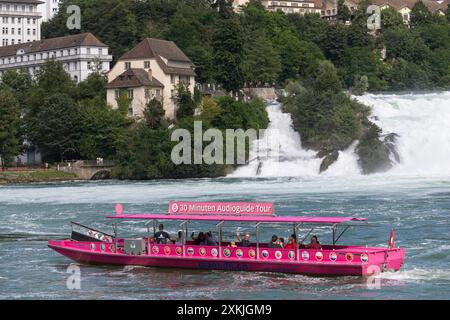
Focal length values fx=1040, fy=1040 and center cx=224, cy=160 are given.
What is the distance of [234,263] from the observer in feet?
130

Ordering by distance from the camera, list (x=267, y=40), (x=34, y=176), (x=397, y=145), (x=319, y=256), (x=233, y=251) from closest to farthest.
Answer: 1. (x=319, y=256)
2. (x=233, y=251)
3. (x=397, y=145)
4. (x=34, y=176)
5. (x=267, y=40)

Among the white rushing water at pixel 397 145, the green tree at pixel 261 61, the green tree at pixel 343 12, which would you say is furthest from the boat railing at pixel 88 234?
the green tree at pixel 343 12

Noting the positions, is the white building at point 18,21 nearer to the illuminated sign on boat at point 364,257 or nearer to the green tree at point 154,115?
the green tree at point 154,115

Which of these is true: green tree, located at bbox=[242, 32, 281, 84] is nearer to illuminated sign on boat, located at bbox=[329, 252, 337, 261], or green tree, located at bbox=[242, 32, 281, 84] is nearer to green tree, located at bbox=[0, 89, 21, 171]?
green tree, located at bbox=[0, 89, 21, 171]

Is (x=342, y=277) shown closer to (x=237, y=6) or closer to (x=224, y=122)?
(x=224, y=122)

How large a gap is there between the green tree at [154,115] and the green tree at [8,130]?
40.8 ft

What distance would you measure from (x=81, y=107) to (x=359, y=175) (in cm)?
3011

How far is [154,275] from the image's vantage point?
39.9 meters

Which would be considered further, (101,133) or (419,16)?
(419,16)

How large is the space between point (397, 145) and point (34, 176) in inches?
1264

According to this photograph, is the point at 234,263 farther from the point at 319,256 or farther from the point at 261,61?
the point at 261,61

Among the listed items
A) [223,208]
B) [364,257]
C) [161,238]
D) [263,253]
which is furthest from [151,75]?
[364,257]

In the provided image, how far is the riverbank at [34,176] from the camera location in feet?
301

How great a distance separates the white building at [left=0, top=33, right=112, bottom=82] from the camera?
121188 mm
